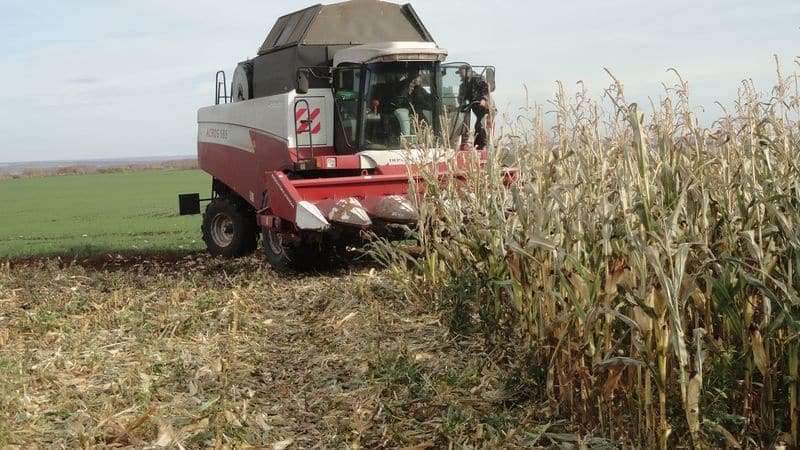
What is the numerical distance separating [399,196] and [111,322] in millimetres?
2984

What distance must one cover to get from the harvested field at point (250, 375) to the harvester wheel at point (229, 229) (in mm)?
3589

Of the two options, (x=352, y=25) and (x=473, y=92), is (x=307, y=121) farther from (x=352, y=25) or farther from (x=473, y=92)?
(x=473, y=92)

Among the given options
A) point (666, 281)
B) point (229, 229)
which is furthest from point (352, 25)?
point (666, 281)

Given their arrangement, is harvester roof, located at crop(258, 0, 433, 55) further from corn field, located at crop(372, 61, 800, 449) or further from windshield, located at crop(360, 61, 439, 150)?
corn field, located at crop(372, 61, 800, 449)

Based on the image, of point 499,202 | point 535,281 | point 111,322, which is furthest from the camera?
point 111,322

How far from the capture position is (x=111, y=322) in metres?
6.60

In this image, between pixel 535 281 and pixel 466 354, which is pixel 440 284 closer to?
pixel 466 354

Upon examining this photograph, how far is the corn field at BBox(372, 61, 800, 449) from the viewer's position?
10.5 feet

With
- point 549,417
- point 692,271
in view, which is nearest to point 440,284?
point 549,417

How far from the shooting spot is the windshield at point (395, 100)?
9406mm

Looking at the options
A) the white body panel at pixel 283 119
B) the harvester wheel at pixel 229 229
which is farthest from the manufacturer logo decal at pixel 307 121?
the harvester wheel at pixel 229 229

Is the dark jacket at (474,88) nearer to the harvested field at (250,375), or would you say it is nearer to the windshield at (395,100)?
the windshield at (395,100)

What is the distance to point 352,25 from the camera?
10727mm

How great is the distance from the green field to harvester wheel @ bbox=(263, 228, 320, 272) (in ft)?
11.7
